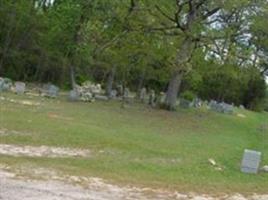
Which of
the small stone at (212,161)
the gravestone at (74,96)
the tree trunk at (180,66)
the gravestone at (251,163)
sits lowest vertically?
the gravestone at (74,96)

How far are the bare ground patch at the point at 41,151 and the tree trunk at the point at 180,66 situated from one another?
856 inches

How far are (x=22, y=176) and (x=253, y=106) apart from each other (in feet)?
247

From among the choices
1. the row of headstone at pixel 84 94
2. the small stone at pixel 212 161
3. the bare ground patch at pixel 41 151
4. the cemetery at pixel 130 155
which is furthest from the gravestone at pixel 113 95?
the bare ground patch at pixel 41 151

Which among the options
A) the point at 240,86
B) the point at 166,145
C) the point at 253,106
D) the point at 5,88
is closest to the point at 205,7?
the point at 5,88

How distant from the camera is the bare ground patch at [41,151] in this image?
12.5 m

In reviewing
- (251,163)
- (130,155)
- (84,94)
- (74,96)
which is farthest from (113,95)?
(251,163)

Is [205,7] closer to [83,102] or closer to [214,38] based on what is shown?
[214,38]

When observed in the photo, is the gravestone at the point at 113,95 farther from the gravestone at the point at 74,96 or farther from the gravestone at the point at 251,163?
the gravestone at the point at 251,163

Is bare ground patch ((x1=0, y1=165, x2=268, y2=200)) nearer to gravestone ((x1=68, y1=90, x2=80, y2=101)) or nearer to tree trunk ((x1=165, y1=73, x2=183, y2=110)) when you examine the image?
gravestone ((x1=68, y1=90, x2=80, y2=101))

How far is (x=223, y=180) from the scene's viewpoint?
12305 millimetres

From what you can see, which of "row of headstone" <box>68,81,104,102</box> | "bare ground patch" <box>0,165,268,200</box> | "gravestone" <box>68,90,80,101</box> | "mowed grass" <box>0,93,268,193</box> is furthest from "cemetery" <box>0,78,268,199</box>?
"row of headstone" <box>68,81,104,102</box>

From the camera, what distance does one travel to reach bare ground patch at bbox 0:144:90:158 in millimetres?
12477

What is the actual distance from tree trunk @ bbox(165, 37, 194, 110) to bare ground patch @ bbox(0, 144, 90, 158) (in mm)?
21752

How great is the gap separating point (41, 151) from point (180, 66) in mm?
22785
